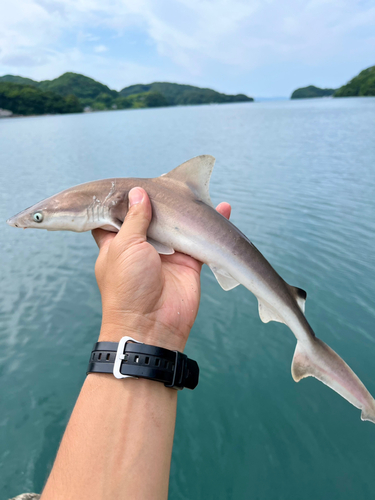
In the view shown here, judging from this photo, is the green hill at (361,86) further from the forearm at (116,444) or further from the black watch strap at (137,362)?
the forearm at (116,444)

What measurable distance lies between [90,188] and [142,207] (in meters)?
0.70

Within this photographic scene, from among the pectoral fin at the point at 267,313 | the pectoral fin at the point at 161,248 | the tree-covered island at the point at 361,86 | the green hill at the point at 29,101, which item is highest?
the tree-covered island at the point at 361,86

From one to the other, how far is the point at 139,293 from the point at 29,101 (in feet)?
400

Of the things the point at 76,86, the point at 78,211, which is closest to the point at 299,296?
the point at 78,211

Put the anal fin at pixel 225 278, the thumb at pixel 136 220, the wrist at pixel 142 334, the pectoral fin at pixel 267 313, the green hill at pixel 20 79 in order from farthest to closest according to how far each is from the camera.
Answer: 1. the green hill at pixel 20 79
2. the anal fin at pixel 225 278
3. the pectoral fin at pixel 267 313
4. the thumb at pixel 136 220
5. the wrist at pixel 142 334

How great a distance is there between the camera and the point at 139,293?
2.52 m

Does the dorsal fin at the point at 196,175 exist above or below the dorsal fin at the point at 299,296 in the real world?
above

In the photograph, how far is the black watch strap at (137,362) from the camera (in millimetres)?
2018

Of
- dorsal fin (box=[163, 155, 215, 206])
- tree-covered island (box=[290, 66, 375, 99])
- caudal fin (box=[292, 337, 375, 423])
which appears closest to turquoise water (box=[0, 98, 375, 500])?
caudal fin (box=[292, 337, 375, 423])

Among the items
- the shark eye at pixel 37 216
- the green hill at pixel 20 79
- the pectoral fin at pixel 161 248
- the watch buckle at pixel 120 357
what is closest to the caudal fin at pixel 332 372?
the pectoral fin at pixel 161 248

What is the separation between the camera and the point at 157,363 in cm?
209

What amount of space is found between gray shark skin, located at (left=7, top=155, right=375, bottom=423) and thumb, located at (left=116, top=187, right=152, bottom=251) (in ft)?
0.45

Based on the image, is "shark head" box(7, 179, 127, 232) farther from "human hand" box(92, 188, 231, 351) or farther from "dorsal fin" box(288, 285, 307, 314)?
"dorsal fin" box(288, 285, 307, 314)

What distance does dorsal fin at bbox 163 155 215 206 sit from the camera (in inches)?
131
